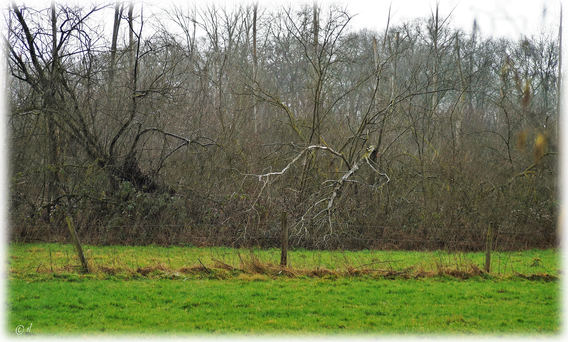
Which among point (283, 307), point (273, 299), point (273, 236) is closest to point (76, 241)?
point (273, 299)

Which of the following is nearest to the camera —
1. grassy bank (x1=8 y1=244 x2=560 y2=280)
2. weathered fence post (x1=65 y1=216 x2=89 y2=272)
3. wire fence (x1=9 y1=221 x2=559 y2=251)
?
weathered fence post (x1=65 y1=216 x2=89 y2=272)

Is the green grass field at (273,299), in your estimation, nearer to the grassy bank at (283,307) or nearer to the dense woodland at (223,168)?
the grassy bank at (283,307)

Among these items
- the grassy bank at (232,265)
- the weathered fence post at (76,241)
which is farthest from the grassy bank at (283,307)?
the weathered fence post at (76,241)

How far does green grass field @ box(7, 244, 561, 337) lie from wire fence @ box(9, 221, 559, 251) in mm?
3025

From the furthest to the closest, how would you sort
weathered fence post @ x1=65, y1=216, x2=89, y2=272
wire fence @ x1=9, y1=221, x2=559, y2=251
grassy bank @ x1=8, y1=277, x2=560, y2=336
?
wire fence @ x1=9, y1=221, x2=559, y2=251 < weathered fence post @ x1=65, y1=216, x2=89, y2=272 < grassy bank @ x1=8, y1=277, x2=560, y2=336

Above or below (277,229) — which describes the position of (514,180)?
above

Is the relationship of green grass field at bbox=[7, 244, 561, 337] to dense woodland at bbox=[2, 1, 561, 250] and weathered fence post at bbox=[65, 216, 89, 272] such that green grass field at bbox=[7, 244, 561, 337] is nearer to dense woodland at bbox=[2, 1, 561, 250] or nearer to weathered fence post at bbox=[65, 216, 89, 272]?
weathered fence post at bbox=[65, 216, 89, 272]

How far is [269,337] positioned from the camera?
5.96m

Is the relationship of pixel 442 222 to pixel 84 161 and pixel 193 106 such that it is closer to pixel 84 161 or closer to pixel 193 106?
pixel 193 106

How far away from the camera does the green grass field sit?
629 centimetres

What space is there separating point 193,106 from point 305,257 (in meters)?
9.28

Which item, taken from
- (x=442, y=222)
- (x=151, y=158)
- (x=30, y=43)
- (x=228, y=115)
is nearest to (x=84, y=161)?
(x=151, y=158)

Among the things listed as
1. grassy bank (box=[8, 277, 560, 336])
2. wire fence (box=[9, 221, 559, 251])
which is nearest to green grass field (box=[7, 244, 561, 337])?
grassy bank (box=[8, 277, 560, 336])

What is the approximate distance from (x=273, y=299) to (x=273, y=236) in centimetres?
658
